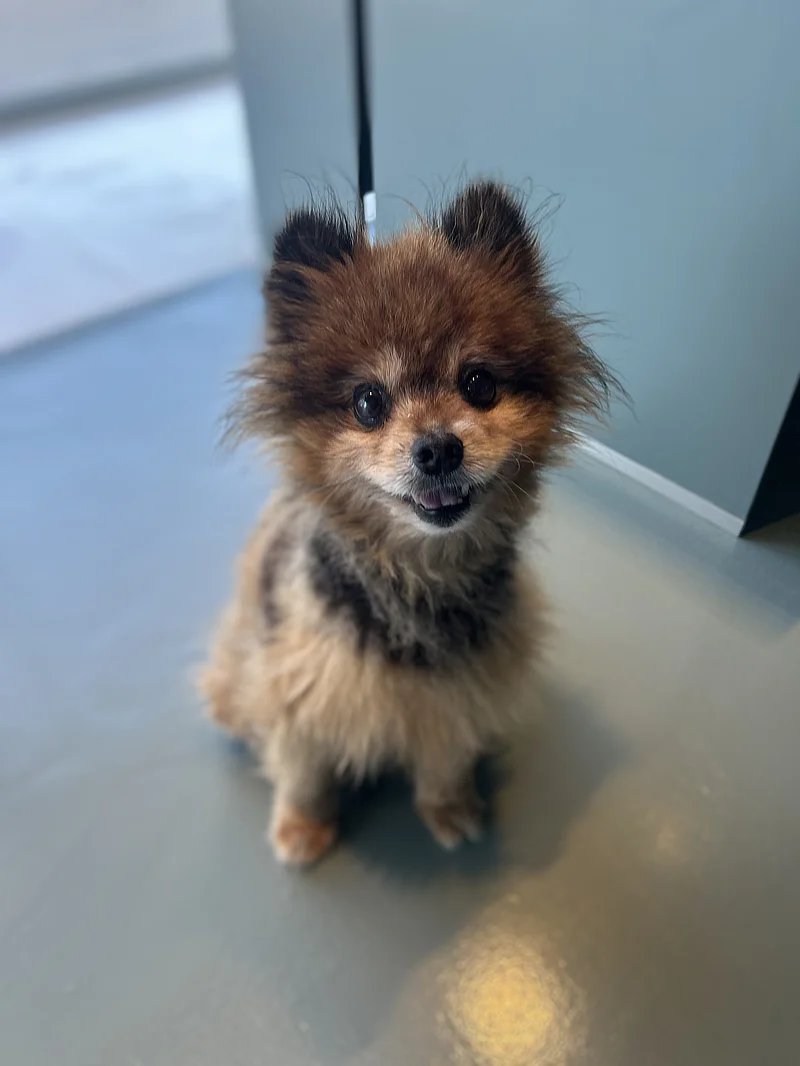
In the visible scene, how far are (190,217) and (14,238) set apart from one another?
742 mm

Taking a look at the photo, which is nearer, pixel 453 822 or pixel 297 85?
pixel 453 822

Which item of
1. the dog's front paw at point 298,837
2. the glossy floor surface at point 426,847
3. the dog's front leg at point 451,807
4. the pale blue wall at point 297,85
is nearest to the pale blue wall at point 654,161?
the pale blue wall at point 297,85

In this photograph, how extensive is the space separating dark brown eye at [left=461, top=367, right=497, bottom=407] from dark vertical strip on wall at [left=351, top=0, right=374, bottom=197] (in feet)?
2.20

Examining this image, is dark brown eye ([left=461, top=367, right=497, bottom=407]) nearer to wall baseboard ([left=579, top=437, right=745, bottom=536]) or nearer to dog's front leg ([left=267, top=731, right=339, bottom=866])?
dog's front leg ([left=267, top=731, right=339, bottom=866])

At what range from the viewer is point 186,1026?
1390 mm

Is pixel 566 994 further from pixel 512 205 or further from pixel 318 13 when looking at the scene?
pixel 318 13

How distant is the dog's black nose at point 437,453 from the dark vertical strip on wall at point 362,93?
765mm

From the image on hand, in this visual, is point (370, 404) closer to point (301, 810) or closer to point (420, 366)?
point (420, 366)

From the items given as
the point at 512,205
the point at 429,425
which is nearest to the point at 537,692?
the point at 429,425

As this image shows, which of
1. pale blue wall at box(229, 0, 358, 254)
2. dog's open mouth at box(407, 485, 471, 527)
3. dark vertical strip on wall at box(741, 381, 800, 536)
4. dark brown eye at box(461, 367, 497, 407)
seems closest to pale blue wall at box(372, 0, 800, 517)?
dark vertical strip on wall at box(741, 381, 800, 536)

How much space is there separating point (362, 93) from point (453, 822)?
161 centimetres

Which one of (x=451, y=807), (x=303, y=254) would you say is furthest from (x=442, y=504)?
(x=451, y=807)

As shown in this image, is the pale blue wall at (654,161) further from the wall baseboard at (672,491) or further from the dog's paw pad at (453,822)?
the dog's paw pad at (453,822)

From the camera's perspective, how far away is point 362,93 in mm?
1960
